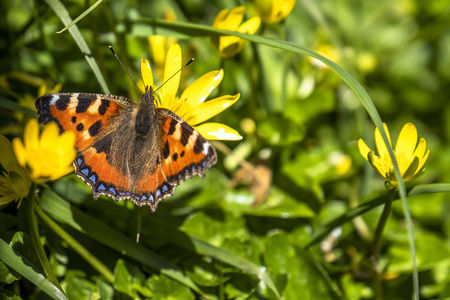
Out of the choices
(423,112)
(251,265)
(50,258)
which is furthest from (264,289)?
(423,112)

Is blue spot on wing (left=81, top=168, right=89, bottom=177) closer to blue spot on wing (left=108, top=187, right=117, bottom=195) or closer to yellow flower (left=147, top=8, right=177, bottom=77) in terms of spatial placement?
blue spot on wing (left=108, top=187, right=117, bottom=195)

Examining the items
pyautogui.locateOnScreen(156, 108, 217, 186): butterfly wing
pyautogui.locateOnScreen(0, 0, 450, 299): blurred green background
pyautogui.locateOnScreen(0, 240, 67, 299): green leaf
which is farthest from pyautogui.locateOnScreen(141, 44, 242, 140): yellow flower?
pyautogui.locateOnScreen(0, 240, 67, 299): green leaf

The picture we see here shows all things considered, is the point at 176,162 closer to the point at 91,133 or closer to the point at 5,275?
the point at 91,133

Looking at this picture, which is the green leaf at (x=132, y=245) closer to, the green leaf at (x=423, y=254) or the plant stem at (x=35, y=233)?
the plant stem at (x=35, y=233)

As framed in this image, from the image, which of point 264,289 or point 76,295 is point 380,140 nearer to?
point 264,289

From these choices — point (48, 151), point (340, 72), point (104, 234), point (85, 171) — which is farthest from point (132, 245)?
point (340, 72)

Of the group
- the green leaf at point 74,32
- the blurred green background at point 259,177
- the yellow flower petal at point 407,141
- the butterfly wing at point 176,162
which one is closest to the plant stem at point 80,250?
the blurred green background at point 259,177
